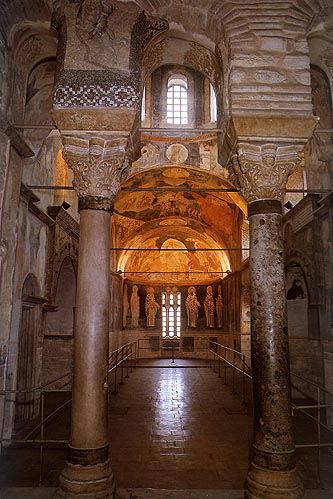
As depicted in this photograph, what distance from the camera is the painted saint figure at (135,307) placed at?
23.3 meters

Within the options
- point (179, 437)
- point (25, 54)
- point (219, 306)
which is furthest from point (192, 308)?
point (25, 54)

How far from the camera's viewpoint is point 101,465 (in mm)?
4797

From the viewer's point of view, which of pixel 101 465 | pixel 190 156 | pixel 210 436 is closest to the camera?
pixel 101 465

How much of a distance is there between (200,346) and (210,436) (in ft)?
51.6

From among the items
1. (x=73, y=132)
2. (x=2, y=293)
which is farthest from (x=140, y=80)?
(x=2, y=293)

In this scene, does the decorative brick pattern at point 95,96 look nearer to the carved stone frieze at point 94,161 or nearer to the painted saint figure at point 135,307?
the carved stone frieze at point 94,161

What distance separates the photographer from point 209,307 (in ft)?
75.4

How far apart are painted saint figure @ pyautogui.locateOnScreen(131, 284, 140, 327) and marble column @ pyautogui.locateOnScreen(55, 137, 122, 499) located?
708 inches

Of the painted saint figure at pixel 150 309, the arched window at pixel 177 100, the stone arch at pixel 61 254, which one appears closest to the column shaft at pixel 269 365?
the stone arch at pixel 61 254

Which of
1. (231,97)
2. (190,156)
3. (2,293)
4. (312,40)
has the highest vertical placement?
(190,156)

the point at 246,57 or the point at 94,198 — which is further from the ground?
the point at 246,57

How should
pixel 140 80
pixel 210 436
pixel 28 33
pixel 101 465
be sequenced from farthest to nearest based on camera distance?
1. pixel 210 436
2. pixel 28 33
3. pixel 140 80
4. pixel 101 465

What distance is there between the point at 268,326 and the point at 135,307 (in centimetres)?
1856

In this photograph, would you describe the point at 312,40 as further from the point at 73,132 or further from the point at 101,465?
the point at 101,465
